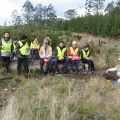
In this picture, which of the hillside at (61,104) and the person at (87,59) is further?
the person at (87,59)

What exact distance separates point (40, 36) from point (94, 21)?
2173 centimetres

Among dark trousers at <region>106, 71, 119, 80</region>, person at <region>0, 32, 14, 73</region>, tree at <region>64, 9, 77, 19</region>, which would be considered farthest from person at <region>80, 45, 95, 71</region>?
tree at <region>64, 9, 77, 19</region>

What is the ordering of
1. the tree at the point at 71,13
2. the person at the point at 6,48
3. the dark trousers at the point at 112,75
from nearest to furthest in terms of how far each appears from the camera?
the dark trousers at the point at 112,75
the person at the point at 6,48
the tree at the point at 71,13

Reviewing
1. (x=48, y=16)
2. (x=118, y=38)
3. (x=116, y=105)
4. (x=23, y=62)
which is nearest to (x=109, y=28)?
(x=118, y=38)

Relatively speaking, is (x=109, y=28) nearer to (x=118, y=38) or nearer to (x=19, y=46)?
(x=118, y=38)

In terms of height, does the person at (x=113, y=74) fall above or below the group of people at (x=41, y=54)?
below

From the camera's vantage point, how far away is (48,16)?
6431 cm

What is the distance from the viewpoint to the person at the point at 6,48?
922 centimetres

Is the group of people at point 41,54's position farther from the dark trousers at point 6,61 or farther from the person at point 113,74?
the person at point 113,74

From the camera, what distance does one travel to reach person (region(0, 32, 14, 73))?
30.3 ft

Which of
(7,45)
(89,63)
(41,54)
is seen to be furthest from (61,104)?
(89,63)

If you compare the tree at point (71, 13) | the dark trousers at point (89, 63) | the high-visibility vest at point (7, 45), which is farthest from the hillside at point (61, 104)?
the tree at point (71, 13)

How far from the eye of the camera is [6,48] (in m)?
9.34

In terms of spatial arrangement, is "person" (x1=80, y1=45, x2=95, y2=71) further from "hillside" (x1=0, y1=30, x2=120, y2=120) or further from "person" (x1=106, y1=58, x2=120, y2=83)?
"hillside" (x1=0, y1=30, x2=120, y2=120)
